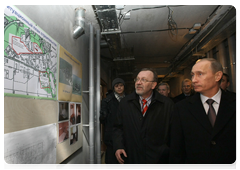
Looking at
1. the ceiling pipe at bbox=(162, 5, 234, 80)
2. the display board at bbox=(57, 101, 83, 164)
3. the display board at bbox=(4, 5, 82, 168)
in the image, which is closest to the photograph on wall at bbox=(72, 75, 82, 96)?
the display board at bbox=(57, 101, 83, 164)

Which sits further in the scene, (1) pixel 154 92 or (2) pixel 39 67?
(1) pixel 154 92

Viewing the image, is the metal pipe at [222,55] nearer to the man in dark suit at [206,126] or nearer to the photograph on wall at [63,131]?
the man in dark suit at [206,126]

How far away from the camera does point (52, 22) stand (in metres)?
1.72

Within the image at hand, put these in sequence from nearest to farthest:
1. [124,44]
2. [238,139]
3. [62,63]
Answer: [238,139] → [62,63] → [124,44]

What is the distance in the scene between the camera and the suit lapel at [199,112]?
1.04 m

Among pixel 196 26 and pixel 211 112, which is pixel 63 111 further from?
A: pixel 196 26

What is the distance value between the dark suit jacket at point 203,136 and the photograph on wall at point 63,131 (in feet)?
4.34

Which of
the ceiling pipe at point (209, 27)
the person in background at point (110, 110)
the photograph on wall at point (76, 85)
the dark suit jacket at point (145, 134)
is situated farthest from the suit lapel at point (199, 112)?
the ceiling pipe at point (209, 27)

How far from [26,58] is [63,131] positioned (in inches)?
41.3

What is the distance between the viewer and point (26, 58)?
120 centimetres

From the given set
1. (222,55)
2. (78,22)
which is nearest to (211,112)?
(78,22)
